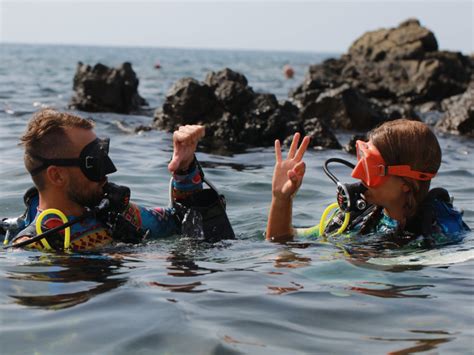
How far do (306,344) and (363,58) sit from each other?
1020 inches

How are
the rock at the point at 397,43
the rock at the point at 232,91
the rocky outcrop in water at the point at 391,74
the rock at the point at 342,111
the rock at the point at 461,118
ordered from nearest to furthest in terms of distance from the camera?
the rock at the point at 232,91 → the rock at the point at 461,118 → the rock at the point at 342,111 → the rocky outcrop in water at the point at 391,74 → the rock at the point at 397,43

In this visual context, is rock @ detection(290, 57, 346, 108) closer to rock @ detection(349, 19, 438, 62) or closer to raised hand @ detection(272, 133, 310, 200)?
rock @ detection(349, 19, 438, 62)

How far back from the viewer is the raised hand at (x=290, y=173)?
16.5 feet

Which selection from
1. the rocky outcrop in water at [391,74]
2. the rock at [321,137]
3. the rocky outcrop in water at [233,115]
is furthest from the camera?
the rocky outcrop in water at [391,74]

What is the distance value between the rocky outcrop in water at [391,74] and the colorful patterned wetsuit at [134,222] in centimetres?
Answer: 989

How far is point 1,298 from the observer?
4262 mm

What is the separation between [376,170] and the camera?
17.1 ft

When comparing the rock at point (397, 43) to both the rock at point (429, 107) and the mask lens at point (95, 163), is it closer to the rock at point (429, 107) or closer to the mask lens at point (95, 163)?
the rock at point (429, 107)

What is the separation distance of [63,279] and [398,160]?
237 centimetres

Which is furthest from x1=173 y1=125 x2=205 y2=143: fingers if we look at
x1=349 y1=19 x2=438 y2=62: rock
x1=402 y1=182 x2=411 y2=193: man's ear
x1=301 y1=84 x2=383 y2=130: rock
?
x1=349 y1=19 x2=438 y2=62: rock

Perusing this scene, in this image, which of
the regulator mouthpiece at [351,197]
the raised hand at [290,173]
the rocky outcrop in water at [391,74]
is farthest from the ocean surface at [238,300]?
the rocky outcrop in water at [391,74]

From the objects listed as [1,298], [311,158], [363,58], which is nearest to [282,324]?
[1,298]

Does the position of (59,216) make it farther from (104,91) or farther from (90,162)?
(104,91)

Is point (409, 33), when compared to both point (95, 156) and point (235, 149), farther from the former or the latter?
point (95, 156)
